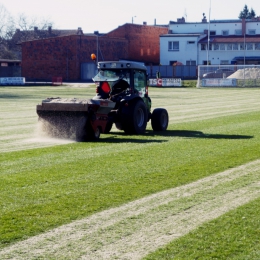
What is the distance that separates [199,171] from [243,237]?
428cm

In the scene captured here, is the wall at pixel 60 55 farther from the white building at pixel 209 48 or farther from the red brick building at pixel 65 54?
the white building at pixel 209 48

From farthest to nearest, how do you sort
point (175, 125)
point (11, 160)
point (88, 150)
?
point (175, 125) < point (88, 150) < point (11, 160)

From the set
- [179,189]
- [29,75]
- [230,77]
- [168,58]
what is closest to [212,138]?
[179,189]

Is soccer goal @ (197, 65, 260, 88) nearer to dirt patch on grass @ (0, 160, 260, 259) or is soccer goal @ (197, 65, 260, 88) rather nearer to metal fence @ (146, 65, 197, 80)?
metal fence @ (146, 65, 197, 80)

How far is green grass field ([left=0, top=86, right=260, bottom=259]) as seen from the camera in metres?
6.81

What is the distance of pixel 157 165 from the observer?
12.0 meters

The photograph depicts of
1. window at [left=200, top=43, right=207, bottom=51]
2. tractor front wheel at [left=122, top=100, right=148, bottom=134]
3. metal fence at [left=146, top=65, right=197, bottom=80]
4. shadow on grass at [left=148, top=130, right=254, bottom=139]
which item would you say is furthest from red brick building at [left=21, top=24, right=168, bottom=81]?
tractor front wheel at [left=122, top=100, right=148, bottom=134]

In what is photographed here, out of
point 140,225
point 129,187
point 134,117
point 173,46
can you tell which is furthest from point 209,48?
point 140,225

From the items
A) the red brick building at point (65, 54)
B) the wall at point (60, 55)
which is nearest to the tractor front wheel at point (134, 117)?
the red brick building at point (65, 54)

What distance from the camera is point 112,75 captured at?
58.9ft

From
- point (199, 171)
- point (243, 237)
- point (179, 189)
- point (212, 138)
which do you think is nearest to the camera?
point (243, 237)

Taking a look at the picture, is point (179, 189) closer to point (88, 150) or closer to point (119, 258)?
point (119, 258)

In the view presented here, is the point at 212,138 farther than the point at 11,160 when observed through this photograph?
Yes

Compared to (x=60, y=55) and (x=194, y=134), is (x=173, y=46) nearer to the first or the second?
(x=60, y=55)
